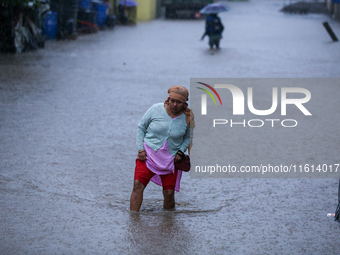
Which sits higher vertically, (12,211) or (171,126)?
(171,126)

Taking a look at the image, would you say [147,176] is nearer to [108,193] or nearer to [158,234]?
[158,234]

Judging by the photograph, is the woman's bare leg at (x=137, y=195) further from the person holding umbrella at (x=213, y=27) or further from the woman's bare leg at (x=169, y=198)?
the person holding umbrella at (x=213, y=27)

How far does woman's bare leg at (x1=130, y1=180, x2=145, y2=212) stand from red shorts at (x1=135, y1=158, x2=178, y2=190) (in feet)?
0.13

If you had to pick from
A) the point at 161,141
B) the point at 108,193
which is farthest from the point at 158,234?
the point at 108,193

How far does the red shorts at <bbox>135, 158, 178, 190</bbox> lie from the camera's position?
16.3 feet

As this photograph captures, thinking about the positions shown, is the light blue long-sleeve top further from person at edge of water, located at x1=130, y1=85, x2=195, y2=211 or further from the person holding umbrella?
the person holding umbrella

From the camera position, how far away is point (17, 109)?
360 inches

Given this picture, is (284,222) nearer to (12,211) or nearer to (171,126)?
(171,126)

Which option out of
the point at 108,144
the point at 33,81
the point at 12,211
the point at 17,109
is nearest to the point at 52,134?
the point at 108,144

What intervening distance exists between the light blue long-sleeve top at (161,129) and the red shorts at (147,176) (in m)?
0.18

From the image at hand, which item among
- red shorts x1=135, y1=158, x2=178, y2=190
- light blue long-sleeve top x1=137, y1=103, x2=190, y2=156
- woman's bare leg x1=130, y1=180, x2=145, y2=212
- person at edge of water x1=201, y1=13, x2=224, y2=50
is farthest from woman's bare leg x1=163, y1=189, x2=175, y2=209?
person at edge of water x1=201, y1=13, x2=224, y2=50

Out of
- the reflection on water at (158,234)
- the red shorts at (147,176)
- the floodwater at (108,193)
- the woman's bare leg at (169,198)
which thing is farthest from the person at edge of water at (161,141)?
the floodwater at (108,193)

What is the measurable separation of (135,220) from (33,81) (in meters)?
7.65

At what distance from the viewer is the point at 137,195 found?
5004 mm
